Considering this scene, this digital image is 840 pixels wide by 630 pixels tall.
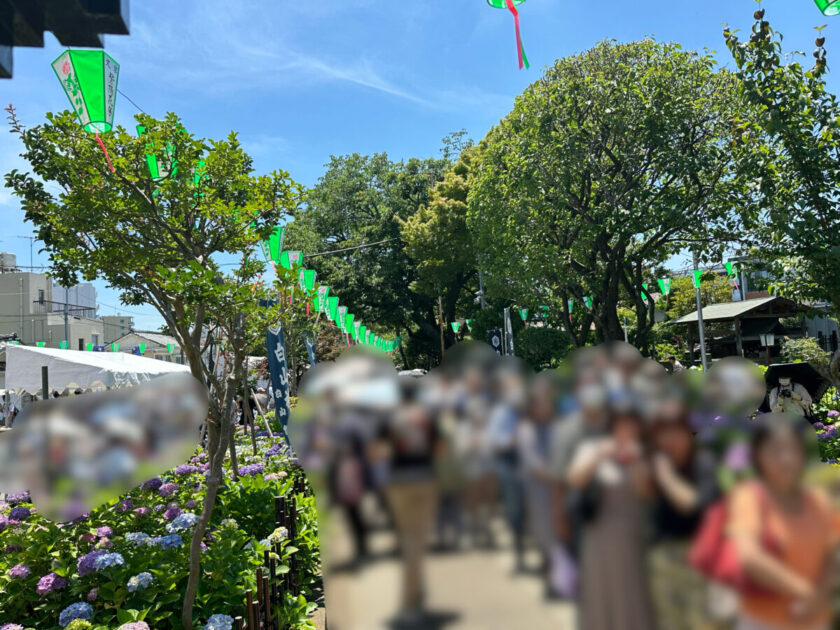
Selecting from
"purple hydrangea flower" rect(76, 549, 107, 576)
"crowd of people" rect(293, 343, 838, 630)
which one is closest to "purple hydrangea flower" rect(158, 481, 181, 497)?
"purple hydrangea flower" rect(76, 549, 107, 576)

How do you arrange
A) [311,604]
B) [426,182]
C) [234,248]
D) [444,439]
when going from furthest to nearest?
[426,182] → [234,248] → [311,604] → [444,439]

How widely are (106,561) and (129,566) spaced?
238 millimetres

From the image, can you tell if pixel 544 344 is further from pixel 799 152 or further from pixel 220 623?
pixel 220 623

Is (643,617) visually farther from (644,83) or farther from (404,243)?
(404,243)

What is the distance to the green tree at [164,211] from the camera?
423 centimetres

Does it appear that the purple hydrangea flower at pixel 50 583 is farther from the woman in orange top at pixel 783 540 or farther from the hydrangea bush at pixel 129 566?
the woman in orange top at pixel 783 540

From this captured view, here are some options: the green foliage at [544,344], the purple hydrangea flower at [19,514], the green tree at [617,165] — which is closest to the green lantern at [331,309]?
A: the green tree at [617,165]

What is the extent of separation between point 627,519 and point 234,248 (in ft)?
14.7

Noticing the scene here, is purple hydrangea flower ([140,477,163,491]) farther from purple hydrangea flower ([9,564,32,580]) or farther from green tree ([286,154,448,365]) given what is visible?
green tree ([286,154,448,365])

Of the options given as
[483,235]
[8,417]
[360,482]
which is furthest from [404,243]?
[360,482]

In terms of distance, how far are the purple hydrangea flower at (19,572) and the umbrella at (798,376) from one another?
282 inches

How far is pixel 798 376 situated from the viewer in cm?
709

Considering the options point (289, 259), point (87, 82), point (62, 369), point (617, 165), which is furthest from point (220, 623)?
point (617, 165)

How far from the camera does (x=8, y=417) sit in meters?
17.3
